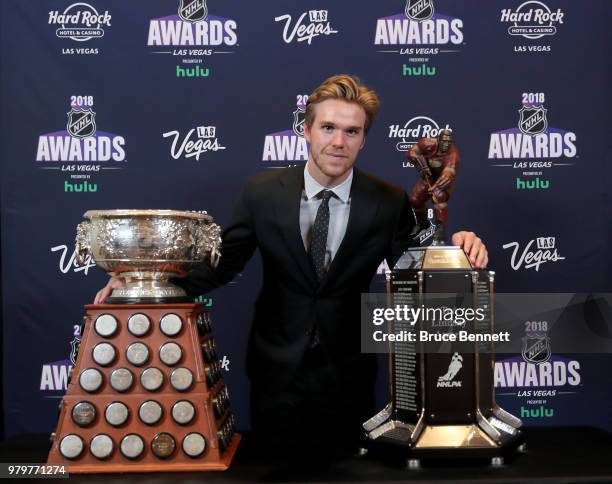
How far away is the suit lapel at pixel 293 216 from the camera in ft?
6.92

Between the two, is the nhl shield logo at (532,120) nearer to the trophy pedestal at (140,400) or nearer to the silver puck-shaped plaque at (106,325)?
the trophy pedestal at (140,400)

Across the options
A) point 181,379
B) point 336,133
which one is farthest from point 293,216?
point 181,379

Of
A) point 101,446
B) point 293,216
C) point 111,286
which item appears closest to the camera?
point 101,446

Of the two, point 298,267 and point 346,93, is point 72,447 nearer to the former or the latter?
point 298,267

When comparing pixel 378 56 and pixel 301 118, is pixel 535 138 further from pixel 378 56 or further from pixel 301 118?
pixel 301 118

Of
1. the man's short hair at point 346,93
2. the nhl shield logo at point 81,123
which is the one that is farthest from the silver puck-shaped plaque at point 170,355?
the nhl shield logo at point 81,123

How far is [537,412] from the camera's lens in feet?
9.67

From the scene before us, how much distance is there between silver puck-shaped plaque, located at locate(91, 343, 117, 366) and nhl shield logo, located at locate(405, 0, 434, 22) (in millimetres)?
2148

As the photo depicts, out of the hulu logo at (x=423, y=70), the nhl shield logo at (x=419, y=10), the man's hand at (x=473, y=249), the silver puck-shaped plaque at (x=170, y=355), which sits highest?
the nhl shield logo at (x=419, y=10)

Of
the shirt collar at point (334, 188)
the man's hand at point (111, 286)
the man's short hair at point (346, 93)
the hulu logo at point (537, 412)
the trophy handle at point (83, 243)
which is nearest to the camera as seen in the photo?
the trophy handle at point (83, 243)

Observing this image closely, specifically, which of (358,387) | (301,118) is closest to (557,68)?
(301,118)

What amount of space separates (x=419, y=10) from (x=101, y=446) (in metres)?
2.39

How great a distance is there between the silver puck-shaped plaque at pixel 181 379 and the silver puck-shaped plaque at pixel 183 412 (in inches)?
1.4

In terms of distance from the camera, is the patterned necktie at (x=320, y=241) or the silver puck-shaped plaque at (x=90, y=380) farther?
the patterned necktie at (x=320, y=241)
